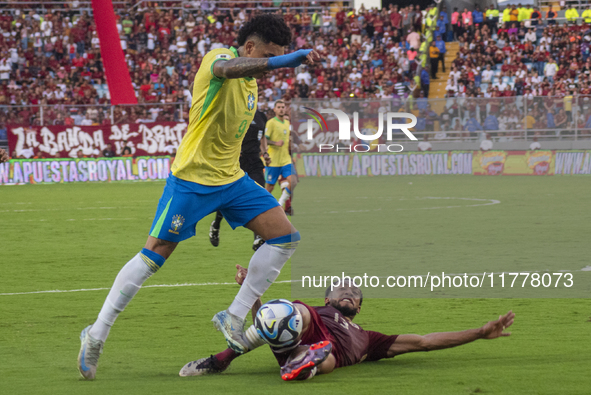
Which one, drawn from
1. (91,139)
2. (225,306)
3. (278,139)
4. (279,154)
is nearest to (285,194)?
(279,154)

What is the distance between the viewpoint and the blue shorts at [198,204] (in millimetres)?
4973

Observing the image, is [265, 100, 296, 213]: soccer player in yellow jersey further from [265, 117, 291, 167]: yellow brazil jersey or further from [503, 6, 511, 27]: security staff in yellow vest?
[503, 6, 511, 27]: security staff in yellow vest

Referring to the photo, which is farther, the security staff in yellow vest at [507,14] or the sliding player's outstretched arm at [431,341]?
the security staff in yellow vest at [507,14]

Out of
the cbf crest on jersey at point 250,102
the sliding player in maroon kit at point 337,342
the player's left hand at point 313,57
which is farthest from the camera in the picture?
the cbf crest on jersey at point 250,102

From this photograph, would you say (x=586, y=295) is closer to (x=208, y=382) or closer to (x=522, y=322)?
(x=522, y=322)

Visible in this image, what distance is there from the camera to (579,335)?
230 inches

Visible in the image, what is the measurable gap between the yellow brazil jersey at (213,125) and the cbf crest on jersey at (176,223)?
257 millimetres

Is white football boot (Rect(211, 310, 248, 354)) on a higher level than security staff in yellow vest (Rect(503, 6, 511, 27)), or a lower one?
lower

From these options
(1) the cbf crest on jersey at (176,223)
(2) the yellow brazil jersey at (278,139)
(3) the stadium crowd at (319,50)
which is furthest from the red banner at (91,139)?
(1) the cbf crest on jersey at (176,223)

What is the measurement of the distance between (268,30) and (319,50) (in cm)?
2714

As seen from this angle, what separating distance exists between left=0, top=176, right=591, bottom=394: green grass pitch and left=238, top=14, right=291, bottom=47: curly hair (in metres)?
2.03

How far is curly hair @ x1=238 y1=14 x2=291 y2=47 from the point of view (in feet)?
16.4

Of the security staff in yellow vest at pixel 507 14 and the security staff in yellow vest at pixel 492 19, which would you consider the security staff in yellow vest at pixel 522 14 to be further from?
the security staff in yellow vest at pixel 492 19

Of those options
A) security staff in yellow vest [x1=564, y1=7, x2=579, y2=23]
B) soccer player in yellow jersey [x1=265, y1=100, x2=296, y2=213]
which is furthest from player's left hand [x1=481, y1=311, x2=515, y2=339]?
security staff in yellow vest [x1=564, y1=7, x2=579, y2=23]
